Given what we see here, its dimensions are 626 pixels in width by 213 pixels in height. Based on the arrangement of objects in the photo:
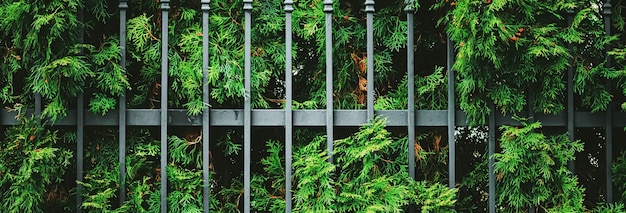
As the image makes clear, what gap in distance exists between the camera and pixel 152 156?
12.9 ft

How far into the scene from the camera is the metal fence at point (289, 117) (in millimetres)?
3619

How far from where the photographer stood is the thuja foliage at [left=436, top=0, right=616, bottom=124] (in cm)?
356

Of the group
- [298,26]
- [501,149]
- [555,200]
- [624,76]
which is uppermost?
[298,26]

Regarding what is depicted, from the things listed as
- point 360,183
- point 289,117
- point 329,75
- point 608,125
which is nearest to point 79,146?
point 289,117

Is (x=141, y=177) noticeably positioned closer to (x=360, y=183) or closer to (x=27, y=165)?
(x=27, y=165)

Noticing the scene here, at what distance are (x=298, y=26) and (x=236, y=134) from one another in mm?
732

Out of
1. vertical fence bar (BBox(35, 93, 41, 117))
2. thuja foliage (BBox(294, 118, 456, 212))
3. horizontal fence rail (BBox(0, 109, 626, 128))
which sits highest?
vertical fence bar (BBox(35, 93, 41, 117))

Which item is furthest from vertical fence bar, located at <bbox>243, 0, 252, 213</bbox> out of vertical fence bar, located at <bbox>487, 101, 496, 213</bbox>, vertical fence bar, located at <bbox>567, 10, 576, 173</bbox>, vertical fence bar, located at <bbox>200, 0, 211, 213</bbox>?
vertical fence bar, located at <bbox>567, 10, 576, 173</bbox>

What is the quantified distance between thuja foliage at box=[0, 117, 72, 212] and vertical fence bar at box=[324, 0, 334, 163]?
1.37 meters

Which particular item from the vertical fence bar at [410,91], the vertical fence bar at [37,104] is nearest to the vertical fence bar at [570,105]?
the vertical fence bar at [410,91]

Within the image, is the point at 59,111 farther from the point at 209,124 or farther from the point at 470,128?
the point at 470,128

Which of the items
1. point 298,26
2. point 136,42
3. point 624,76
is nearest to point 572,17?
point 624,76

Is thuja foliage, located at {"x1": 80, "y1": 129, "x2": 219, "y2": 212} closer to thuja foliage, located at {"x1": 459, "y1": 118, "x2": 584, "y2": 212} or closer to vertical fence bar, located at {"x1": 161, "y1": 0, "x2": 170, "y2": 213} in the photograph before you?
vertical fence bar, located at {"x1": 161, "y1": 0, "x2": 170, "y2": 213}

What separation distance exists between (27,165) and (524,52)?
265 cm
